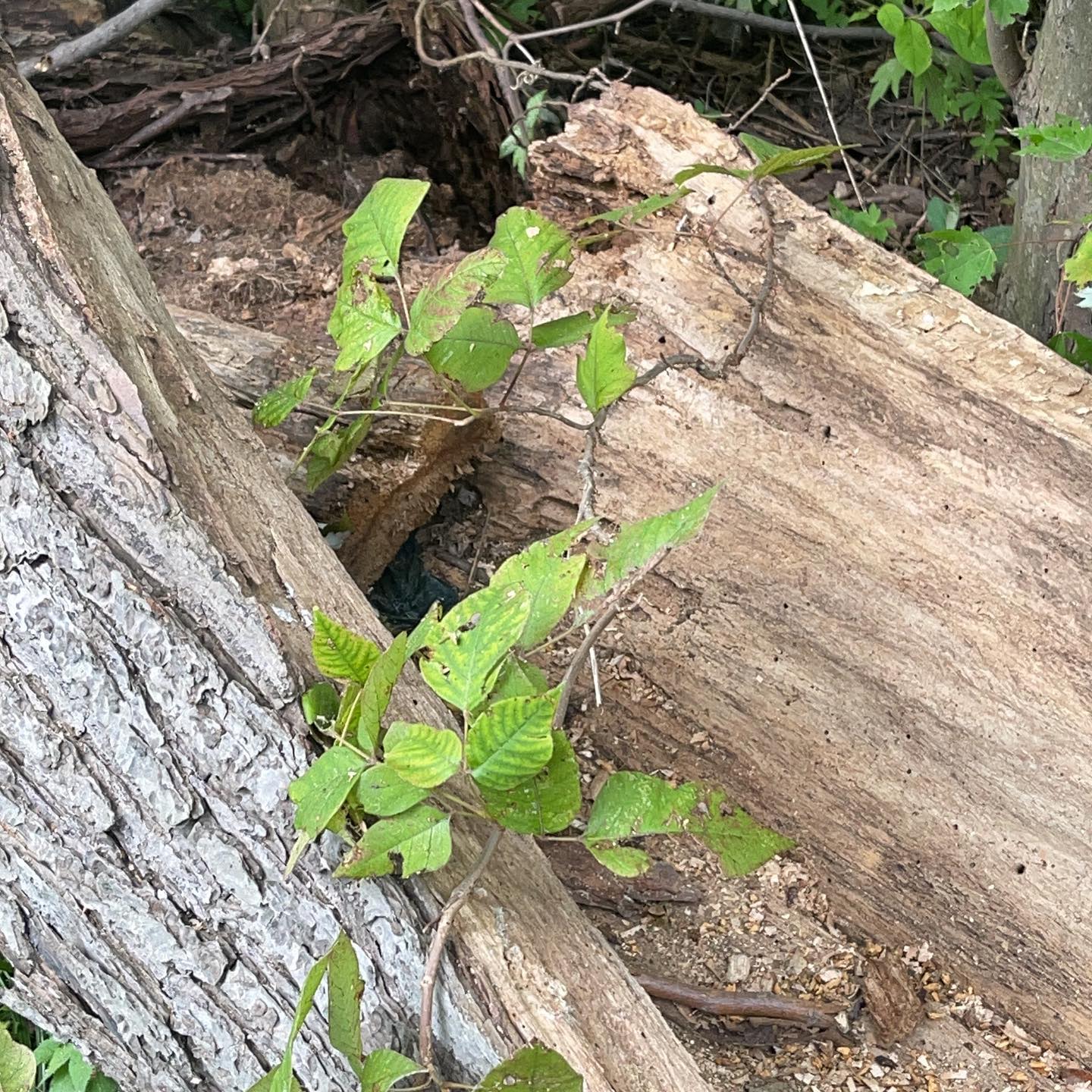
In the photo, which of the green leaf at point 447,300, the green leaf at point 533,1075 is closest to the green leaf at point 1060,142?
the green leaf at point 447,300

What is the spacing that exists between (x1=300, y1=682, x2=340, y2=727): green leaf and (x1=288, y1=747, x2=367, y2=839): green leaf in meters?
0.06

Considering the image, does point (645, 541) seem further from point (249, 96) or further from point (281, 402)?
point (249, 96)

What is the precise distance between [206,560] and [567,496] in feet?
2.51

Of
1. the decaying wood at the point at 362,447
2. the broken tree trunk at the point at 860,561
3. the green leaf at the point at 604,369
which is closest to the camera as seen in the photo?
the green leaf at the point at 604,369

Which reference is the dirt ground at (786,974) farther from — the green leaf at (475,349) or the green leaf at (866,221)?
the green leaf at (866,221)

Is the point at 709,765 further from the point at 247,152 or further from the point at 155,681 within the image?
the point at 247,152

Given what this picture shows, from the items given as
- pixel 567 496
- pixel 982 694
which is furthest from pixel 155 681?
pixel 982 694

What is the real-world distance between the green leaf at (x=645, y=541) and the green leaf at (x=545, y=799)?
181 mm

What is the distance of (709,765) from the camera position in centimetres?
170

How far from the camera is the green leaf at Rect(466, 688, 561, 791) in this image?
0.98 meters

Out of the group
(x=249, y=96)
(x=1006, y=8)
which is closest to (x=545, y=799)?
(x=1006, y=8)

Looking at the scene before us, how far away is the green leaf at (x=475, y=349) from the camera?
147cm

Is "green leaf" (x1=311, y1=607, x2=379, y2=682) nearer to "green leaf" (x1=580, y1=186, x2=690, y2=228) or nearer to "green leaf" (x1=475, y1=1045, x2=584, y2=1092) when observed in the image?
"green leaf" (x1=475, y1=1045, x2=584, y2=1092)

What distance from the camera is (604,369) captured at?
1355mm
